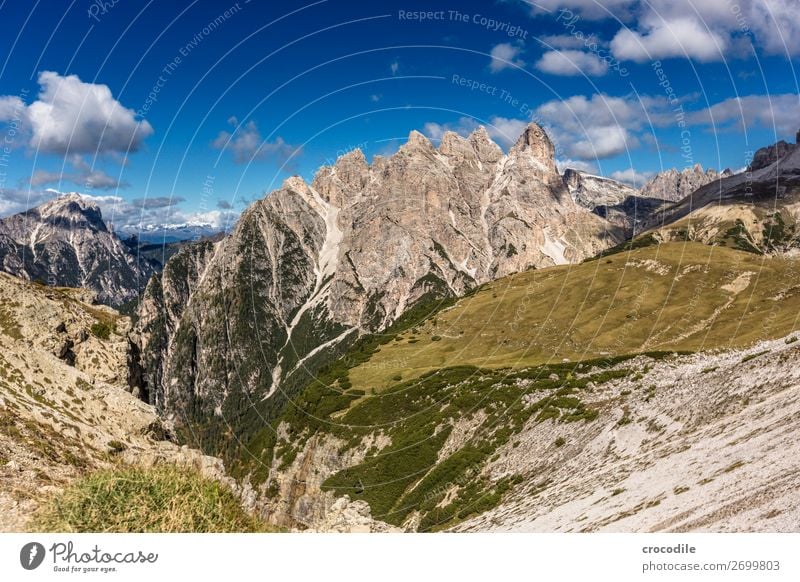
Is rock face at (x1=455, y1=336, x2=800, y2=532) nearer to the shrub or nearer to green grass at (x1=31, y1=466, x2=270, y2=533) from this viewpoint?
green grass at (x1=31, y1=466, x2=270, y2=533)

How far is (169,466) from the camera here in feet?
47.6

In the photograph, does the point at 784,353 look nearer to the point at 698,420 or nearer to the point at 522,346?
the point at 698,420

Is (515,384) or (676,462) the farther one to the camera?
(515,384)

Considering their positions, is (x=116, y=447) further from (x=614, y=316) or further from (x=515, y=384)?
(x=614, y=316)

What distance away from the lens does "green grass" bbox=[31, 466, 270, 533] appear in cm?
1291

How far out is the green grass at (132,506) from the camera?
508 inches

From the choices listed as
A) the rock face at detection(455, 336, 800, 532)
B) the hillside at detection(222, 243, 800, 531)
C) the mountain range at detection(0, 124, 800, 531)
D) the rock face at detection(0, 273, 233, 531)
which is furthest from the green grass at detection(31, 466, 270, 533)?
the rock face at detection(455, 336, 800, 532)

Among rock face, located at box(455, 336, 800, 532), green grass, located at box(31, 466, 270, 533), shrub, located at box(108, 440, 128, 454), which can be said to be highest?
shrub, located at box(108, 440, 128, 454)

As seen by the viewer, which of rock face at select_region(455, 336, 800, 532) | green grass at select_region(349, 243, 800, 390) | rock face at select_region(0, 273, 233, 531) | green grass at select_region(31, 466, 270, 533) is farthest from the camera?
green grass at select_region(349, 243, 800, 390)

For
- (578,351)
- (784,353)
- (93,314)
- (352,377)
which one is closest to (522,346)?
(578,351)

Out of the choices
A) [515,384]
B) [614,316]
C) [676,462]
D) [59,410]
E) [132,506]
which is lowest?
[676,462]

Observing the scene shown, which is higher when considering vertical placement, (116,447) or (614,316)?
(614,316)

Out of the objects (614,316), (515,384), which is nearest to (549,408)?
(515,384)

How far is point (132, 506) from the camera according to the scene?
1300 centimetres
